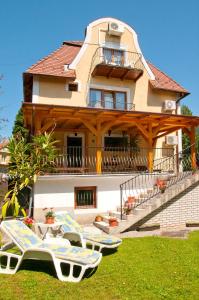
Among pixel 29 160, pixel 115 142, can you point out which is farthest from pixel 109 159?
pixel 29 160

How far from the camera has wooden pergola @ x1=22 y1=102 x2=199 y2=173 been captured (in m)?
12.6

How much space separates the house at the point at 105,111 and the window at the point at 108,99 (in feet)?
0.21

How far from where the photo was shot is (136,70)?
1756 cm

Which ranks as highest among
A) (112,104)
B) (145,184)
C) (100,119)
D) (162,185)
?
(112,104)

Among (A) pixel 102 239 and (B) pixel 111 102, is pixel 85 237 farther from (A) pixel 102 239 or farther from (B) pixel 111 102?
(B) pixel 111 102

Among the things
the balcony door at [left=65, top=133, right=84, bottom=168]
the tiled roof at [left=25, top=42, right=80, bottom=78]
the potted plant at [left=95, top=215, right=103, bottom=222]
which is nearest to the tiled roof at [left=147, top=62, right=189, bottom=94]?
the tiled roof at [left=25, top=42, right=80, bottom=78]

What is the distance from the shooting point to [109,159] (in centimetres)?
1716

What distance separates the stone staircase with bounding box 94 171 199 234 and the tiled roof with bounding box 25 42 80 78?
29.2ft

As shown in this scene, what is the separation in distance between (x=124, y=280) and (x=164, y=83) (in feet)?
52.0

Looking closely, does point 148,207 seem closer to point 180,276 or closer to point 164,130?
point 180,276

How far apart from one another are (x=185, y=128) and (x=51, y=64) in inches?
355

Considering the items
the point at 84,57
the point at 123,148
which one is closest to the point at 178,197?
the point at 123,148

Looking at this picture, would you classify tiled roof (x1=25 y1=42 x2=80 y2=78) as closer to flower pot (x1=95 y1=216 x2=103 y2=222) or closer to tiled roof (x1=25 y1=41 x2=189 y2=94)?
tiled roof (x1=25 y1=41 x2=189 y2=94)

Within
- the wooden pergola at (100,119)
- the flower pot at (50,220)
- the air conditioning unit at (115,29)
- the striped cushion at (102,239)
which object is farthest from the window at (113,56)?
the striped cushion at (102,239)
